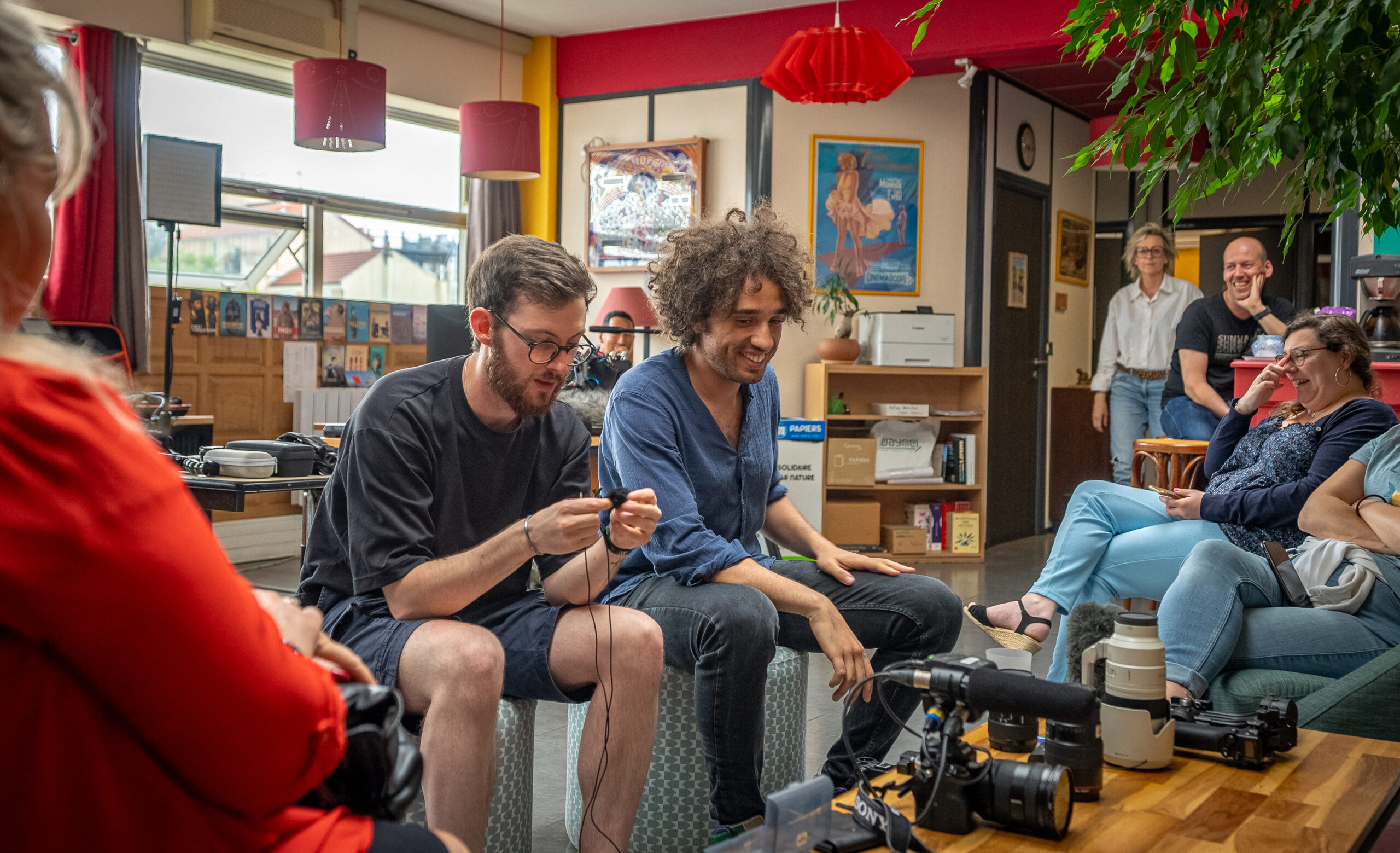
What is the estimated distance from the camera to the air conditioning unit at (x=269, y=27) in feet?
18.2

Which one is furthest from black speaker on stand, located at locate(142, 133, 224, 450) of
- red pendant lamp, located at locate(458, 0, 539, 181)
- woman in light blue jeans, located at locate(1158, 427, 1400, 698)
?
woman in light blue jeans, located at locate(1158, 427, 1400, 698)

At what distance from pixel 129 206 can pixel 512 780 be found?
4434mm

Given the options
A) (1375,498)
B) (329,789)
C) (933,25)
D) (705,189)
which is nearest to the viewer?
(329,789)

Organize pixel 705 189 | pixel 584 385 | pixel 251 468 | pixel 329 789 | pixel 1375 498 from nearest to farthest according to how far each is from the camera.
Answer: pixel 329 789, pixel 1375 498, pixel 251 468, pixel 584 385, pixel 705 189

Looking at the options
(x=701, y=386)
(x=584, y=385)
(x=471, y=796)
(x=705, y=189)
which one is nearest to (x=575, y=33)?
(x=705, y=189)

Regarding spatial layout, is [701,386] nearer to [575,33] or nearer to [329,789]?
[329,789]

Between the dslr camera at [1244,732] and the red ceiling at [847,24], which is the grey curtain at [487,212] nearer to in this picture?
the red ceiling at [847,24]

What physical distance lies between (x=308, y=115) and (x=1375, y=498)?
4.19 metres

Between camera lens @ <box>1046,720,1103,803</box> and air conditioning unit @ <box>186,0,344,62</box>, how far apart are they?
542cm

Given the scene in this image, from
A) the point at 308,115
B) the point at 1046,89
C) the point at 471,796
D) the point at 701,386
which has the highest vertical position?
the point at 1046,89

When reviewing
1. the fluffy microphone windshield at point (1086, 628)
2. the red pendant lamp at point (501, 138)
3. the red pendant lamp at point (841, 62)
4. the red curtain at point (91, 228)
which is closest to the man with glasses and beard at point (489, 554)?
the fluffy microphone windshield at point (1086, 628)

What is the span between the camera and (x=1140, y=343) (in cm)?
630

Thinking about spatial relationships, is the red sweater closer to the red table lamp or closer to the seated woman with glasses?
the seated woman with glasses

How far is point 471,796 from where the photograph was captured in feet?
5.45
